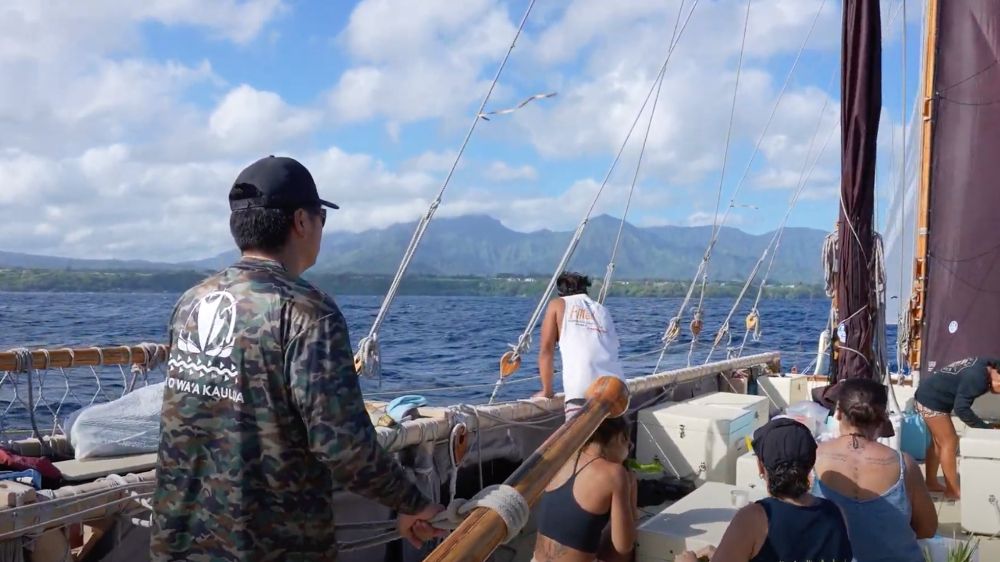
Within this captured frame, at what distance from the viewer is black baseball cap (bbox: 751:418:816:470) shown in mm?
2734

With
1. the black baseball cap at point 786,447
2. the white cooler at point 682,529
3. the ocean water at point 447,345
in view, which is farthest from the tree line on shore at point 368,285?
the black baseball cap at point 786,447

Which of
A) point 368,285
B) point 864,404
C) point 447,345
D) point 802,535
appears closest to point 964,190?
point 864,404

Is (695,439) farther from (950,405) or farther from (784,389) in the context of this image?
(784,389)

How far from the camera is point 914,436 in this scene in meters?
5.34

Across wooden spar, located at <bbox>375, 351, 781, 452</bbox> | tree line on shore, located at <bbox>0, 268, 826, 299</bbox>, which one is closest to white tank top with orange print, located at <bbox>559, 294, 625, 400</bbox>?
wooden spar, located at <bbox>375, 351, 781, 452</bbox>

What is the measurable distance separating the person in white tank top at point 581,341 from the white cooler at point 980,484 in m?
1.81

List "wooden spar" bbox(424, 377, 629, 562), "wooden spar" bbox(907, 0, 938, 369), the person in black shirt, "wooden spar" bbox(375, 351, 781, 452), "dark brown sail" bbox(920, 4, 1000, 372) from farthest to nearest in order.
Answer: "wooden spar" bbox(907, 0, 938, 369)
"dark brown sail" bbox(920, 4, 1000, 372)
the person in black shirt
"wooden spar" bbox(375, 351, 781, 452)
"wooden spar" bbox(424, 377, 629, 562)

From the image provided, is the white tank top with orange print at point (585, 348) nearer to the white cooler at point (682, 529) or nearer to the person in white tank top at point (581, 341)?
the person in white tank top at point (581, 341)

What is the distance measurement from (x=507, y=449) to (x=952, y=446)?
2.76 m

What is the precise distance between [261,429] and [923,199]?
685 cm

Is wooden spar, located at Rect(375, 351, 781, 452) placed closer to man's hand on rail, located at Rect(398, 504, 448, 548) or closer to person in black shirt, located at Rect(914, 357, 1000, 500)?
man's hand on rail, located at Rect(398, 504, 448, 548)

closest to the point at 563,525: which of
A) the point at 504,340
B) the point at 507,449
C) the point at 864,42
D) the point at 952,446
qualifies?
the point at 507,449

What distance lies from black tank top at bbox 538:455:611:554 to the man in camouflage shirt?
164 cm

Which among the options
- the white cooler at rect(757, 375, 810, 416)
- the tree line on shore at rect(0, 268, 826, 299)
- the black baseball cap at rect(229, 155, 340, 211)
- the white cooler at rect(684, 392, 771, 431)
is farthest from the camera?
the tree line on shore at rect(0, 268, 826, 299)
